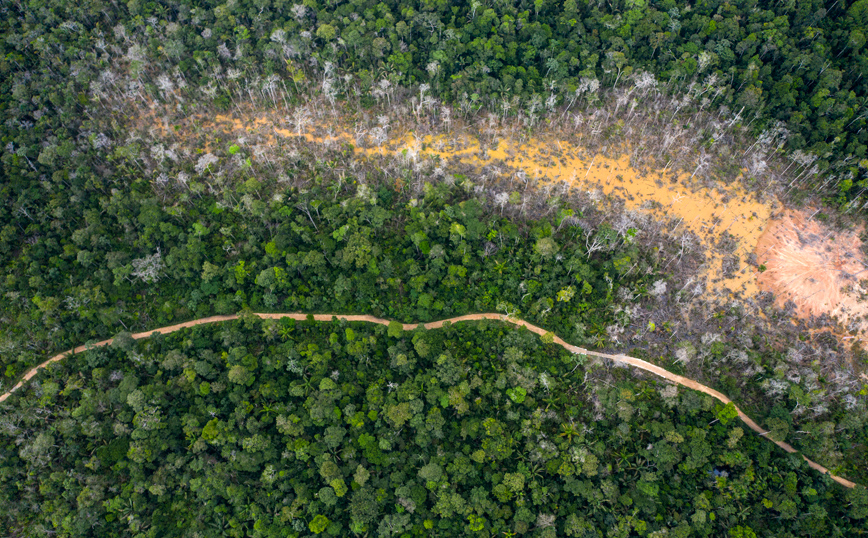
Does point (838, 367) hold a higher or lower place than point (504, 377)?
higher

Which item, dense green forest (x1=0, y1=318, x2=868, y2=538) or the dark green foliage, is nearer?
dense green forest (x1=0, y1=318, x2=868, y2=538)

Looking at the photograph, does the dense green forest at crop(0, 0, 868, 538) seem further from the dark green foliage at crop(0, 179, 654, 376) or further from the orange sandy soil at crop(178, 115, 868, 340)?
the orange sandy soil at crop(178, 115, 868, 340)

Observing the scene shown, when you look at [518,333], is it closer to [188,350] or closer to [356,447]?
[356,447]

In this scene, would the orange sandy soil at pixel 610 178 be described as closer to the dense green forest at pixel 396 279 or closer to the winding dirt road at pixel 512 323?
the dense green forest at pixel 396 279

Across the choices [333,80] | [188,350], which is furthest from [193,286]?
[333,80]

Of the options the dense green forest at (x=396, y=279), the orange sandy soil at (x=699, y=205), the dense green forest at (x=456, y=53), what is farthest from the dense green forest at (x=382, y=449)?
the dense green forest at (x=456, y=53)

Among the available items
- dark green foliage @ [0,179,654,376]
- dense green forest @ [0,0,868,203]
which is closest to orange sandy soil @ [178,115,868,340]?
dense green forest @ [0,0,868,203]
